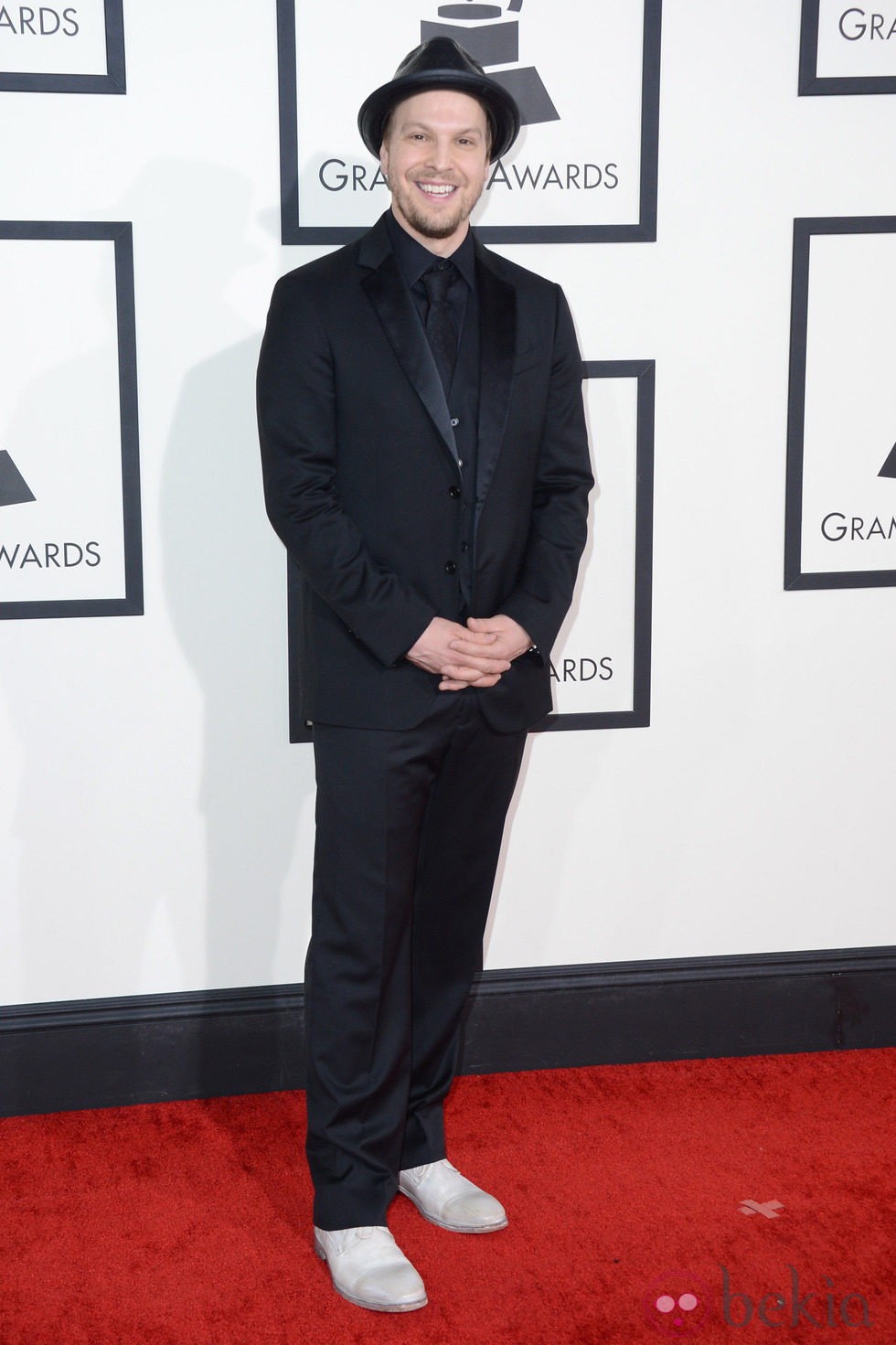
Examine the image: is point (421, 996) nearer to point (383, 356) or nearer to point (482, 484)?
point (482, 484)

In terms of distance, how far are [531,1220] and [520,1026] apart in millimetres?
615

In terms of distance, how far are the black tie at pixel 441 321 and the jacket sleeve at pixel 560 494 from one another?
20 centimetres

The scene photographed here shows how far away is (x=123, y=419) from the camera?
2.68 m

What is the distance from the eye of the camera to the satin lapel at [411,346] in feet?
7.16

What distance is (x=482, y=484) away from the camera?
7.37 feet

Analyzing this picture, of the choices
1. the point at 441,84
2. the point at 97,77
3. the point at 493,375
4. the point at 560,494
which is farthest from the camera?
the point at 97,77

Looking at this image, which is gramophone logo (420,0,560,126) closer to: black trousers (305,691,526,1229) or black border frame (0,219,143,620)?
black border frame (0,219,143,620)

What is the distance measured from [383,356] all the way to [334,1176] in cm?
134

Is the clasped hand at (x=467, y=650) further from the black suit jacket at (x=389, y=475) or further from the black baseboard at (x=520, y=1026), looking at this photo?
the black baseboard at (x=520, y=1026)

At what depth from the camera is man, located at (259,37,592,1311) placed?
7.10 ft

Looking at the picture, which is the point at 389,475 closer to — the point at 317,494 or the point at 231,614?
the point at 317,494

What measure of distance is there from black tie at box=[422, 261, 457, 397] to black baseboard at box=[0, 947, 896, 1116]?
55.1 inches

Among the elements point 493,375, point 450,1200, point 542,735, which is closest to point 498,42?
point 493,375

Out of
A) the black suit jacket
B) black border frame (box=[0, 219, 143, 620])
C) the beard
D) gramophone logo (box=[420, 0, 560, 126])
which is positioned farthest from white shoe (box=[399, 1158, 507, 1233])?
gramophone logo (box=[420, 0, 560, 126])
